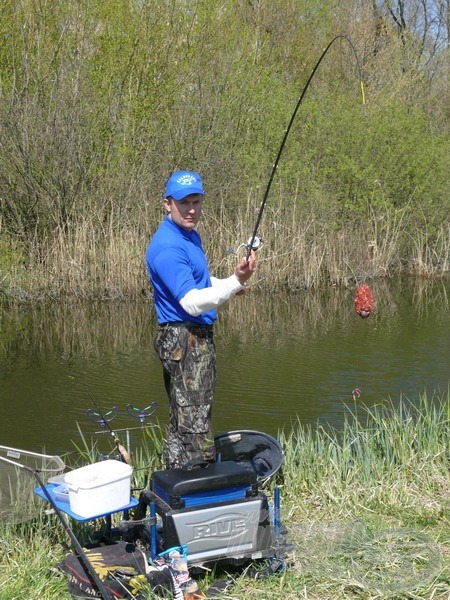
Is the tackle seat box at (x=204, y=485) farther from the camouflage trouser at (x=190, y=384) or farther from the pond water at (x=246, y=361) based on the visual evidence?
the pond water at (x=246, y=361)

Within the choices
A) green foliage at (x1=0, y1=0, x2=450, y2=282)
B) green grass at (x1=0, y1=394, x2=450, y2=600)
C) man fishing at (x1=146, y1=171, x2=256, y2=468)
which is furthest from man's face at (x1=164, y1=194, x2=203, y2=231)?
green foliage at (x1=0, y1=0, x2=450, y2=282)

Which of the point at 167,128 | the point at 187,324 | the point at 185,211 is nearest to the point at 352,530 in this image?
the point at 187,324

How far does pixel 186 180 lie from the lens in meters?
3.43

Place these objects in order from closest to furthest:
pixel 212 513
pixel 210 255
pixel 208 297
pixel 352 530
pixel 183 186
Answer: pixel 212 513 → pixel 208 297 → pixel 183 186 → pixel 352 530 → pixel 210 255

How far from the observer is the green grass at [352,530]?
3129mm

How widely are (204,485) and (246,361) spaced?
21.7 feet

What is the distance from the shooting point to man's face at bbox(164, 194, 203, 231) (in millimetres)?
3449

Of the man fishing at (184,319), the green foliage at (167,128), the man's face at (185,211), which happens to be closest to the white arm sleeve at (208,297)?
the man fishing at (184,319)

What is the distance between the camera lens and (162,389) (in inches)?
331

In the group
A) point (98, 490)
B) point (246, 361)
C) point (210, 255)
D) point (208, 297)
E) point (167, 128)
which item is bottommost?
point (246, 361)

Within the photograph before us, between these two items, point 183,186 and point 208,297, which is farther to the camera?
point 183,186

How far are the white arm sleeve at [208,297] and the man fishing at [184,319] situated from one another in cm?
1

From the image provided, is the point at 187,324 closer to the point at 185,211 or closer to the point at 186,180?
the point at 185,211

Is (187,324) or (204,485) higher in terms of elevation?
(187,324)
